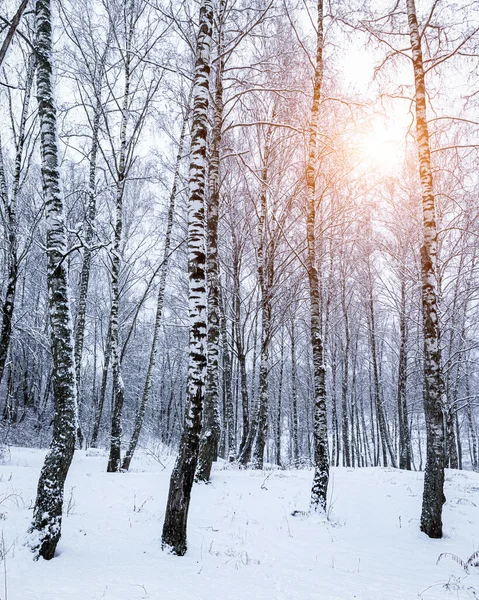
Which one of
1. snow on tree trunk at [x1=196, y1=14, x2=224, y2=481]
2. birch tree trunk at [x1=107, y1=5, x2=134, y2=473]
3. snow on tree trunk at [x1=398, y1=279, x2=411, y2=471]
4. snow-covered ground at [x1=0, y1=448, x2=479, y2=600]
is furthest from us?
snow on tree trunk at [x1=398, y1=279, x2=411, y2=471]

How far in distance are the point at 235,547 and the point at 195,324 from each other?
286cm

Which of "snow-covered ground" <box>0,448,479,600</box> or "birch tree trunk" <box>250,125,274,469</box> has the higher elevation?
"birch tree trunk" <box>250,125,274,469</box>

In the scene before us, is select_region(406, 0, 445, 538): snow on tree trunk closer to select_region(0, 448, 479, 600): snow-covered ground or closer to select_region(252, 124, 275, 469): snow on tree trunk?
select_region(0, 448, 479, 600): snow-covered ground

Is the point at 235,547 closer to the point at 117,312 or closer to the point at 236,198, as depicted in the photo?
the point at 117,312

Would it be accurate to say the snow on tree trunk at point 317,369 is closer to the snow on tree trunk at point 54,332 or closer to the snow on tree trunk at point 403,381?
the snow on tree trunk at point 54,332

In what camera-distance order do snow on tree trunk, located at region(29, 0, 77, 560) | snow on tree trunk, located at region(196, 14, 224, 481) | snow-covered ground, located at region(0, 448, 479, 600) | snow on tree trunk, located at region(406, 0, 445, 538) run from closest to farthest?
snow-covered ground, located at region(0, 448, 479, 600) → snow on tree trunk, located at region(29, 0, 77, 560) → snow on tree trunk, located at region(406, 0, 445, 538) → snow on tree trunk, located at region(196, 14, 224, 481)

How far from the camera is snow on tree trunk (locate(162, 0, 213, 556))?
4.04 m

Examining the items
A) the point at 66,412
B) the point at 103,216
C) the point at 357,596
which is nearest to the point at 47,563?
the point at 66,412

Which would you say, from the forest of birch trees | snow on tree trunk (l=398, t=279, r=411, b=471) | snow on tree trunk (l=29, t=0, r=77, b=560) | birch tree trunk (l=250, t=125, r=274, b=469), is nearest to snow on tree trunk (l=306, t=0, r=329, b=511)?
the forest of birch trees

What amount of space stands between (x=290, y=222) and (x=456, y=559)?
32.8ft

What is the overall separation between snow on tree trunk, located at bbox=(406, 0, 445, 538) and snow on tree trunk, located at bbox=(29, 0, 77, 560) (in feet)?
16.9

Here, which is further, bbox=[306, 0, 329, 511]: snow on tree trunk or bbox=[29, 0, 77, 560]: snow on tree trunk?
bbox=[306, 0, 329, 511]: snow on tree trunk

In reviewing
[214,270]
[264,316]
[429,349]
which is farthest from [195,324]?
[264,316]

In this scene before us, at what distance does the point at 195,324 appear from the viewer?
4.31 m
